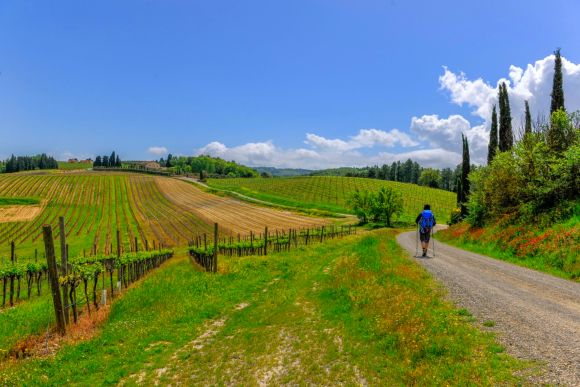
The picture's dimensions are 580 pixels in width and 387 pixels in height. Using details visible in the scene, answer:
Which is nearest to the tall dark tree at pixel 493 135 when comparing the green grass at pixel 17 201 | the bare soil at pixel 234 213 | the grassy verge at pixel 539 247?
the grassy verge at pixel 539 247

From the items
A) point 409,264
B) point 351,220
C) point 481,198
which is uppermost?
point 481,198

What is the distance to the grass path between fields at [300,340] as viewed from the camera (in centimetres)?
734

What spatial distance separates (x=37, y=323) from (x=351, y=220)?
267 feet

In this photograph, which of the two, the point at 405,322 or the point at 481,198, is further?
the point at 481,198

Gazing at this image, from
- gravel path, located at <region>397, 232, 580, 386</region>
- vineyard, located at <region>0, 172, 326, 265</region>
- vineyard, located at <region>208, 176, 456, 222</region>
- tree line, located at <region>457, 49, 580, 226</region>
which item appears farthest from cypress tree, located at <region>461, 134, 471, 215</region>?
gravel path, located at <region>397, 232, 580, 386</region>

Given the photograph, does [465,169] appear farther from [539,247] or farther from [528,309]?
[528,309]

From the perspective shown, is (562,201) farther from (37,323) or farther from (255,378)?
(37,323)

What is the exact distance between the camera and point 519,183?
85.6ft

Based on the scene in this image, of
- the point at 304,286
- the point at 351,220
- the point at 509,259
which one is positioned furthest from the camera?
the point at 351,220

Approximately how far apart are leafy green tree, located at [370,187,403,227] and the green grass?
89694 mm

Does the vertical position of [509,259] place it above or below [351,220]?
above

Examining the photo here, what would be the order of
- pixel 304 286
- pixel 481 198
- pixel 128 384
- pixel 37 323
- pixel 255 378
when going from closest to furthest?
pixel 255 378 → pixel 128 384 → pixel 37 323 → pixel 304 286 → pixel 481 198

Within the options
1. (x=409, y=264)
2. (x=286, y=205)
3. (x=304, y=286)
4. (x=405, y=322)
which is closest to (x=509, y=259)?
(x=409, y=264)

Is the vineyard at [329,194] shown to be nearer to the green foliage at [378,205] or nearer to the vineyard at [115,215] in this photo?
the green foliage at [378,205]
